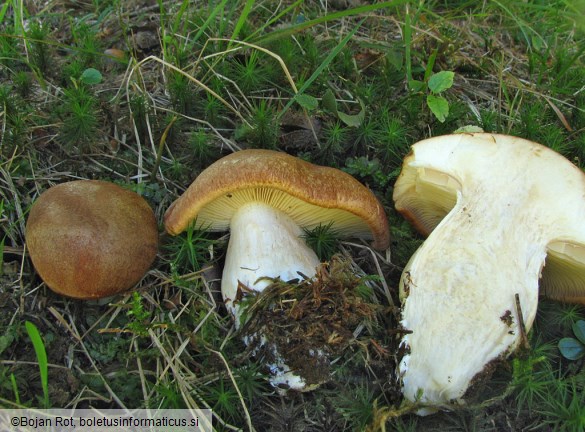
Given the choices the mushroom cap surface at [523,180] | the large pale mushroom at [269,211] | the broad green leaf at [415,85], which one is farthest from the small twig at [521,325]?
the broad green leaf at [415,85]

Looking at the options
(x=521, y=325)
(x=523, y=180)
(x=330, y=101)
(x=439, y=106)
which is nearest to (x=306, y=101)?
(x=330, y=101)

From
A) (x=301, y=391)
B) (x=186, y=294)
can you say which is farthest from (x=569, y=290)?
(x=186, y=294)

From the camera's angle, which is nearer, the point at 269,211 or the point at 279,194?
the point at 279,194

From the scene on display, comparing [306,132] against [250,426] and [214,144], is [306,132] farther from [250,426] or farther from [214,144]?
[250,426]

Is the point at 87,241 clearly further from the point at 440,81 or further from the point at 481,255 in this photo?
the point at 440,81

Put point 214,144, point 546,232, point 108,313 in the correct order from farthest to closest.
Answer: point 214,144 < point 108,313 < point 546,232

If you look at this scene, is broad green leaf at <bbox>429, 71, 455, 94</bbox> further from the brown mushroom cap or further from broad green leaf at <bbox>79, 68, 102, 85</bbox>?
broad green leaf at <bbox>79, 68, 102, 85</bbox>
